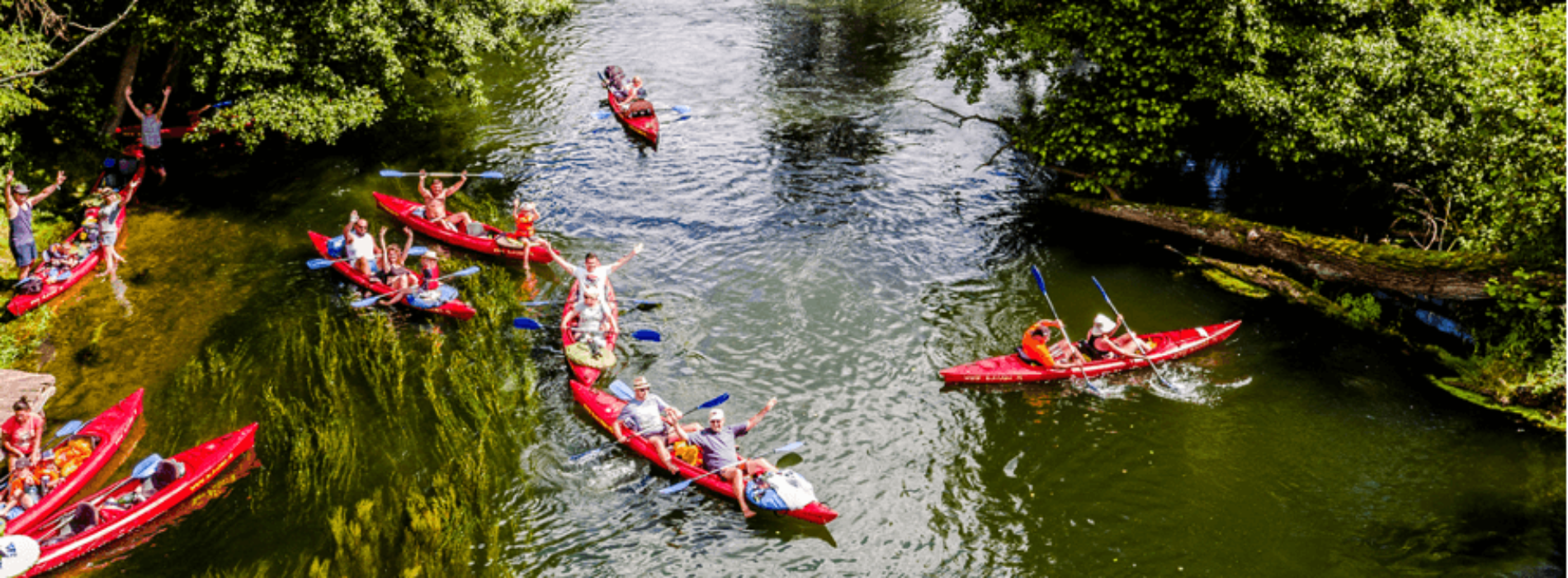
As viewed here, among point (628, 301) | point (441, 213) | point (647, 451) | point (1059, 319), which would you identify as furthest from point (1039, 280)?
point (441, 213)

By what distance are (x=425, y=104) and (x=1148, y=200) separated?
65.6ft

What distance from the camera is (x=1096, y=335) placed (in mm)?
15305

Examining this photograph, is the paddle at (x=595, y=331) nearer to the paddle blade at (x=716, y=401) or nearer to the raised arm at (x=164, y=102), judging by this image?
the paddle blade at (x=716, y=401)

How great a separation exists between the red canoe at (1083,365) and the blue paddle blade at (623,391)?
16.9 feet

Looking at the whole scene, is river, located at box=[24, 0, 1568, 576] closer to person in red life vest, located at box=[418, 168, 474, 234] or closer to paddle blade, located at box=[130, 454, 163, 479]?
paddle blade, located at box=[130, 454, 163, 479]

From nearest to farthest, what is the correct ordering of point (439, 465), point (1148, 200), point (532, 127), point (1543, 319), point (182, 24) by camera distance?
1. point (439, 465)
2. point (1543, 319)
3. point (182, 24)
4. point (1148, 200)
5. point (532, 127)

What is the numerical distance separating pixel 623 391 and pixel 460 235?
763 centimetres

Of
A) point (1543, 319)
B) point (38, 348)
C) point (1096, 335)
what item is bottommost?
point (38, 348)

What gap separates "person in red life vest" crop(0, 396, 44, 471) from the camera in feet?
39.5

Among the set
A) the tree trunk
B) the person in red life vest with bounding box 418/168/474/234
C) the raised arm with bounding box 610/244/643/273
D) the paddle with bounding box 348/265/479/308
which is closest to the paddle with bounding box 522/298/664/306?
the raised arm with bounding box 610/244/643/273

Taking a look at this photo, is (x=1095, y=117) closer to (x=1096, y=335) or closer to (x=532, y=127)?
(x=1096, y=335)

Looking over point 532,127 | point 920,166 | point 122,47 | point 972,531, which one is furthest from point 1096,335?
point 122,47

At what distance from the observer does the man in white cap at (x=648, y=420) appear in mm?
12820

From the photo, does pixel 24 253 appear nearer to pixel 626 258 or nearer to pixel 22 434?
pixel 22 434
